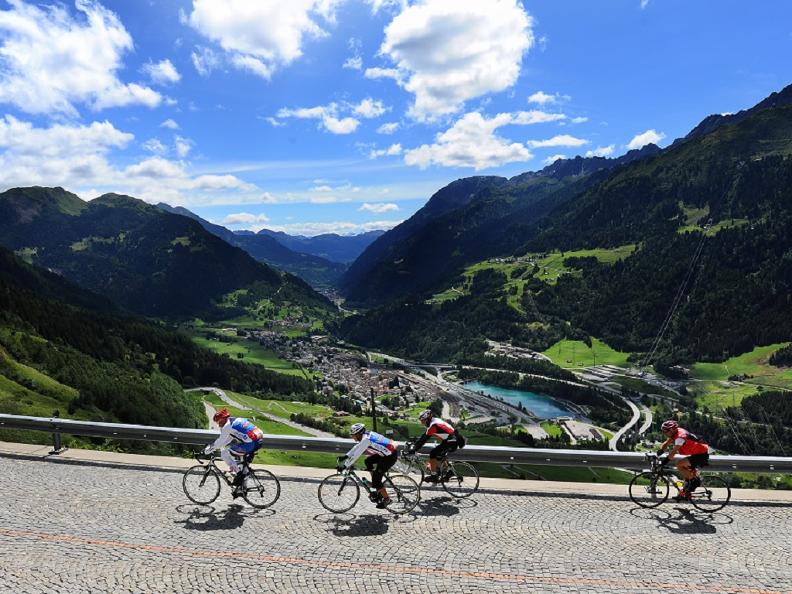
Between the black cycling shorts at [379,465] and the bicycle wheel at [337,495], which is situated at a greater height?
the black cycling shorts at [379,465]

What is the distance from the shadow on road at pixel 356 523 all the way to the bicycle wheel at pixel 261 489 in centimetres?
181

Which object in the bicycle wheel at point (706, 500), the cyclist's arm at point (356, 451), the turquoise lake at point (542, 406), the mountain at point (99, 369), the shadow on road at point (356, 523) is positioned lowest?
the turquoise lake at point (542, 406)

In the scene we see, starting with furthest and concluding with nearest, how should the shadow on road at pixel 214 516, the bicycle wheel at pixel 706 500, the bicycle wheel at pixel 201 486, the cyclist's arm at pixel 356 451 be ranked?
1. the bicycle wheel at pixel 201 486
2. the bicycle wheel at pixel 706 500
3. the cyclist's arm at pixel 356 451
4. the shadow on road at pixel 214 516

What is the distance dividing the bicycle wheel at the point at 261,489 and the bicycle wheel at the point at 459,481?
16.8 ft

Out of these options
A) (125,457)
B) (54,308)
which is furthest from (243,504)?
(54,308)

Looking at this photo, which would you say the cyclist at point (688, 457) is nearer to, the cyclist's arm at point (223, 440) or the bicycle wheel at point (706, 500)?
the bicycle wheel at point (706, 500)

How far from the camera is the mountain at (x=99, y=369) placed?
58031mm

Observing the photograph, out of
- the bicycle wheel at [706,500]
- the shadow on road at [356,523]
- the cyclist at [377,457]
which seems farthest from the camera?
the bicycle wheel at [706,500]

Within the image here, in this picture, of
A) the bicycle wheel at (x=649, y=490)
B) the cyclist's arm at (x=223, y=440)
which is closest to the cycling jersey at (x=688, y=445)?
the bicycle wheel at (x=649, y=490)

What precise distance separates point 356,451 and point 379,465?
810mm

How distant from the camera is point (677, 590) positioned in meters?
10.1

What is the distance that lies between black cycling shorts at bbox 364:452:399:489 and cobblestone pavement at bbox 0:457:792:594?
2.93ft

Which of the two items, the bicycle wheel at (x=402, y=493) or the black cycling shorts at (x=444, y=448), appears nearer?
the bicycle wheel at (x=402, y=493)

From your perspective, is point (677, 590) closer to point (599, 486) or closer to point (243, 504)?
point (599, 486)
